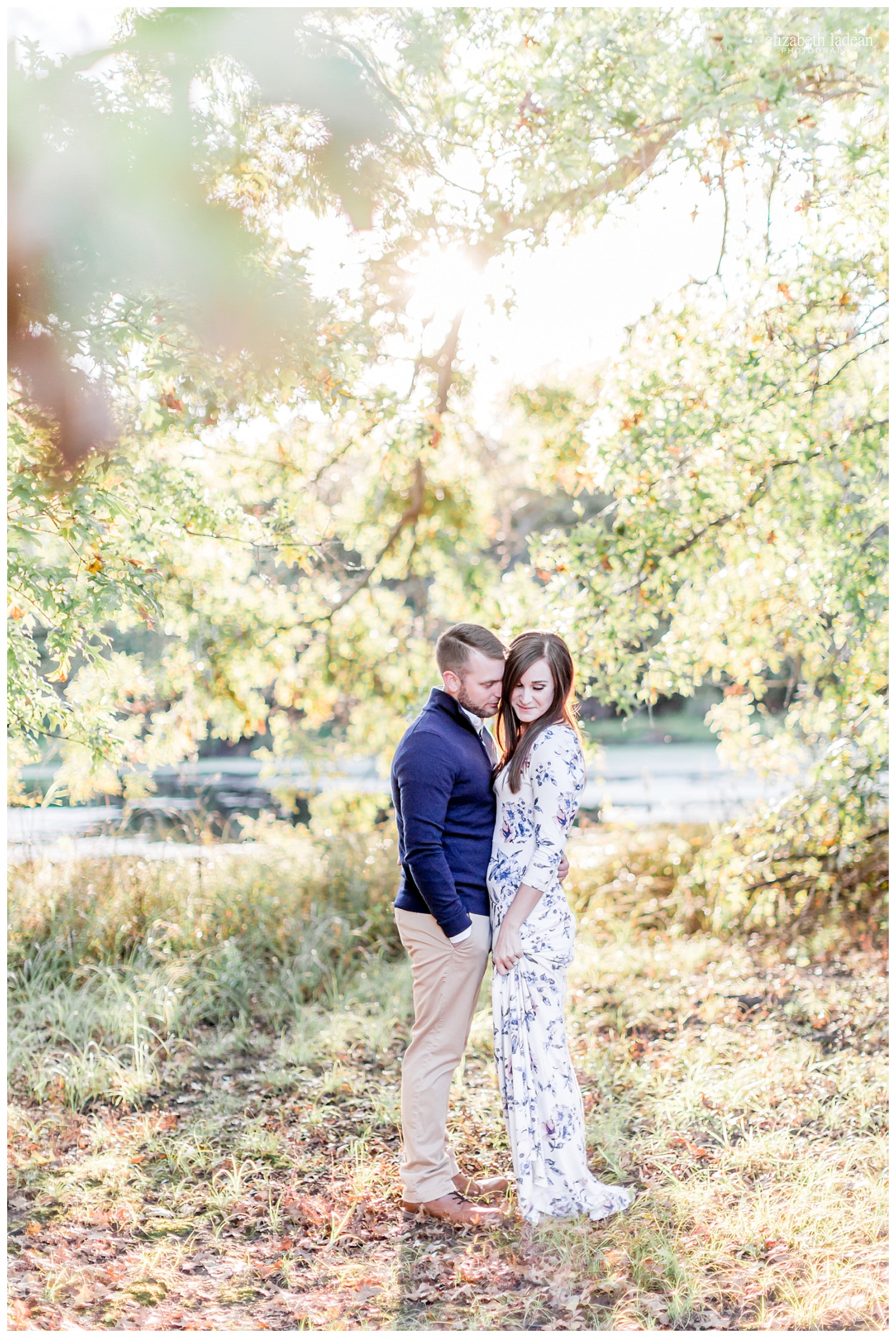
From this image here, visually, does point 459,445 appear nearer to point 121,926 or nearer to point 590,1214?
point 121,926

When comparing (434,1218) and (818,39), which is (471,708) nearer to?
(434,1218)

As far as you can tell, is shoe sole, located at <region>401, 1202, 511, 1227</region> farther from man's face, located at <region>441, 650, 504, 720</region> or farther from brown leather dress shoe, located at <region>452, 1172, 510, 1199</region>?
man's face, located at <region>441, 650, 504, 720</region>

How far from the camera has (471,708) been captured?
316cm

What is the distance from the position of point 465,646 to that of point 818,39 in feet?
10.8

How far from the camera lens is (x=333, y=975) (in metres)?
5.43

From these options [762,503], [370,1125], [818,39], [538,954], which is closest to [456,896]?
[538,954]

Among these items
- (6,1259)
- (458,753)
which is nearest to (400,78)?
(458,753)

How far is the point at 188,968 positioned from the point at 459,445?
3191 mm

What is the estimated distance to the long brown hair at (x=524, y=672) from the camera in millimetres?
3082

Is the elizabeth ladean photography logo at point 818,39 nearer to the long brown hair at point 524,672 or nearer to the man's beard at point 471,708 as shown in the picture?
the long brown hair at point 524,672

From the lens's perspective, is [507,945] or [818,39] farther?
[818,39]

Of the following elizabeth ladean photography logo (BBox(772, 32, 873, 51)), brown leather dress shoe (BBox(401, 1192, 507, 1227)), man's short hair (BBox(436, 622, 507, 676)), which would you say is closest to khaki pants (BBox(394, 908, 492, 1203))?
brown leather dress shoe (BBox(401, 1192, 507, 1227))

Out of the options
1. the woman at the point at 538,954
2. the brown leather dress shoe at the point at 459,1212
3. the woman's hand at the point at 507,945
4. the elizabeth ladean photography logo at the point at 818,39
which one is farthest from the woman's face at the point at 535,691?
the elizabeth ladean photography logo at the point at 818,39

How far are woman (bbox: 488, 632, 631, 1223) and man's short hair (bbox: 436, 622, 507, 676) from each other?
77 millimetres
